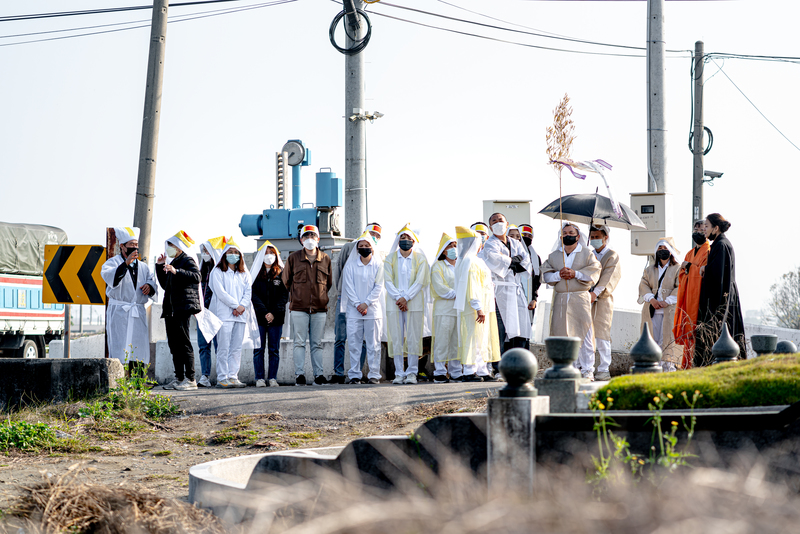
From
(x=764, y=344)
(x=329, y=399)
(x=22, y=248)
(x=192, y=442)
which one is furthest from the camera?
(x=22, y=248)

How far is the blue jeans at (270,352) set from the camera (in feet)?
39.5

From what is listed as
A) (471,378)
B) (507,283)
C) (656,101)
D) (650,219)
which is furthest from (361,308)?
(656,101)

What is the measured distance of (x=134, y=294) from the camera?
12180mm

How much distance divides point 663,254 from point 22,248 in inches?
607

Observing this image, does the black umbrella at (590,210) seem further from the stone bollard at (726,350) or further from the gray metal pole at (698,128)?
the gray metal pole at (698,128)

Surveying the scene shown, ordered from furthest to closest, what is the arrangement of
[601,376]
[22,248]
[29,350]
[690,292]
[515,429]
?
[22,248] → [29,350] → [601,376] → [690,292] → [515,429]

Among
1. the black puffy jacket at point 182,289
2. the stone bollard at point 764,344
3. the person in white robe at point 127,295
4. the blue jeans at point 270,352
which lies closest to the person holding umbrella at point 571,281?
the blue jeans at point 270,352

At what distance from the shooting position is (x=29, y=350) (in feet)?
65.6

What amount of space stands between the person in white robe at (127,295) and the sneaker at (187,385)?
82 centimetres

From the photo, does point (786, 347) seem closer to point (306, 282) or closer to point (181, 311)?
point (306, 282)

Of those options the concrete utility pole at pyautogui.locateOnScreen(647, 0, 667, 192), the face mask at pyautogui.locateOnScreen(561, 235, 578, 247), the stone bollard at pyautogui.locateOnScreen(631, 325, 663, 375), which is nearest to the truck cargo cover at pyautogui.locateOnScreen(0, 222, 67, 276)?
the face mask at pyautogui.locateOnScreen(561, 235, 578, 247)

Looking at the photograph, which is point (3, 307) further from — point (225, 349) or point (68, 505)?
point (68, 505)

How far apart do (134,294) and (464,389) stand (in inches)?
203

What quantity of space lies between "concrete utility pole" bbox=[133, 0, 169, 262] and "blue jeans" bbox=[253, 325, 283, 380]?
2025mm
